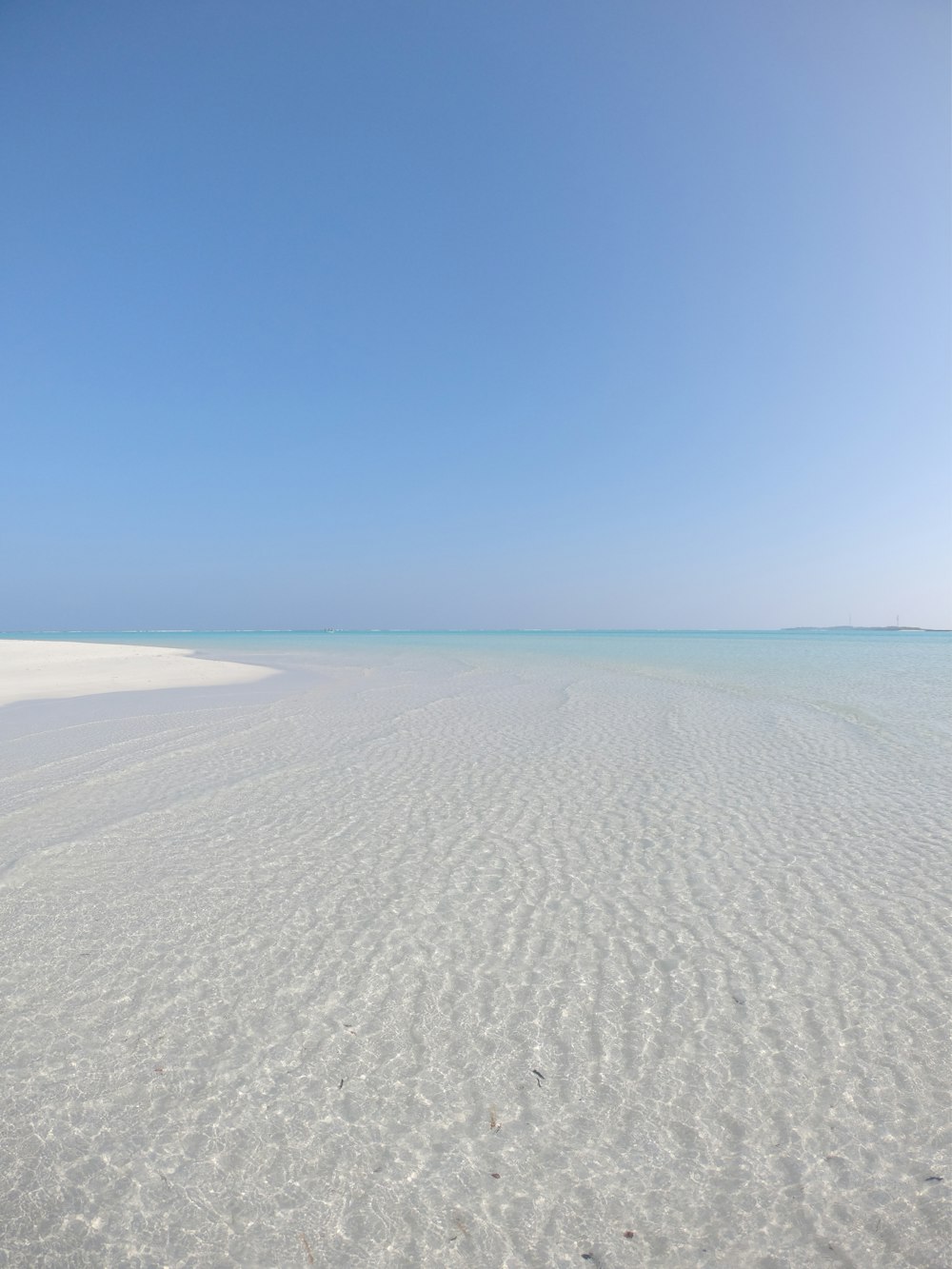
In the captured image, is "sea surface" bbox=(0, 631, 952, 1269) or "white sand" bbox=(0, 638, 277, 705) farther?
"white sand" bbox=(0, 638, 277, 705)

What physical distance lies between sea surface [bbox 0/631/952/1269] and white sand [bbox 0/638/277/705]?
42.0ft

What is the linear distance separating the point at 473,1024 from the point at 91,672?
85.5 feet

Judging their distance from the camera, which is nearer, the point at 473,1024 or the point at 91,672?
the point at 473,1024

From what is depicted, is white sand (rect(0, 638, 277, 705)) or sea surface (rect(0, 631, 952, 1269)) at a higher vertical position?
white sand (rect(0, 638, 277, 705))

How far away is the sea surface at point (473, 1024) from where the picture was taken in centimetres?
239

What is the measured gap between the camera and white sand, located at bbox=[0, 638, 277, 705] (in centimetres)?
1878

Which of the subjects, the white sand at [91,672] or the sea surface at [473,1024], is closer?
the sea surface at [473,1024]

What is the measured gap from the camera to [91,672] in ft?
80.2

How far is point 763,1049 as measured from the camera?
130 inches

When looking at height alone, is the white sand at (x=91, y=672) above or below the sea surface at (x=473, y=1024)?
above

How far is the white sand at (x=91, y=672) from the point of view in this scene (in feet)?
61.6

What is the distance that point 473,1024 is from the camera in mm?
3520

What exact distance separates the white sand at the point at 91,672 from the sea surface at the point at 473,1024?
42.0 feet

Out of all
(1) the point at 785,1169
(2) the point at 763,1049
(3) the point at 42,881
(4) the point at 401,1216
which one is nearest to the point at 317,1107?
(4) the point at 401,1216
